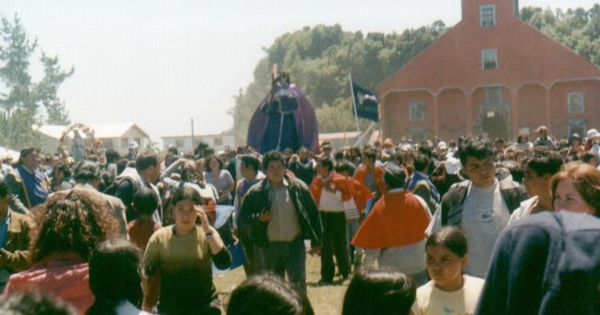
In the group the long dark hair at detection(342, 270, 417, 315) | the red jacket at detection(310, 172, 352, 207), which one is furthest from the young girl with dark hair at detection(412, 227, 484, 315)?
the red jacket at detection(310, 172, 352, 207)

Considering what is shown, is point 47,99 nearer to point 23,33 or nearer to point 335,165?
point 23,33

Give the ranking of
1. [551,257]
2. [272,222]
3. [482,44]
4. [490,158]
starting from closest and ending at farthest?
[551,257]
[490,158]
[272,222]
[482,44]

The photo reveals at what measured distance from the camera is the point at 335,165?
531 inches

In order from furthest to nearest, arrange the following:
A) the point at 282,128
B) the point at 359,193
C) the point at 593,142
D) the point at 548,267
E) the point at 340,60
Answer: the point at 340,60 → the point at 593,142 → the point at 282,128 → the point at 359,193 → the point at 548,267

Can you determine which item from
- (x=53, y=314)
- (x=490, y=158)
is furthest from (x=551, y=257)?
(x=490, y=158)

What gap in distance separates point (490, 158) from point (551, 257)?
4.08 metres

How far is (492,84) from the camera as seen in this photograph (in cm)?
5691

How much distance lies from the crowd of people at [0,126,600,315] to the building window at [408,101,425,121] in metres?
45.4

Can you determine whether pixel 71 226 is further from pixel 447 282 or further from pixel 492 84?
pixel 492 84

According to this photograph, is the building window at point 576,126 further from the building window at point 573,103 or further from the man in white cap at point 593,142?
the man in white cap at point 593,142

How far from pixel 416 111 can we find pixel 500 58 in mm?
6378

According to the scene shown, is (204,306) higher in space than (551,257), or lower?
lower

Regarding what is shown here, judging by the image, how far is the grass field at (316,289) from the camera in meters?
10.6

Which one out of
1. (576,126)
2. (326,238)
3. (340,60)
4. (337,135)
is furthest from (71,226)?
(340,60)
